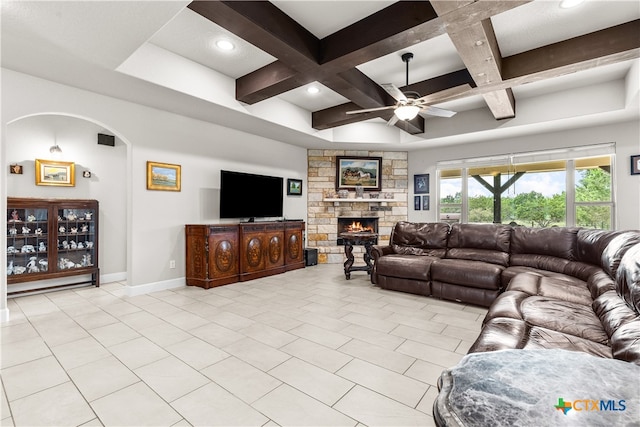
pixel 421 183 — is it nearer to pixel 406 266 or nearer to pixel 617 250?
pixel 406 266

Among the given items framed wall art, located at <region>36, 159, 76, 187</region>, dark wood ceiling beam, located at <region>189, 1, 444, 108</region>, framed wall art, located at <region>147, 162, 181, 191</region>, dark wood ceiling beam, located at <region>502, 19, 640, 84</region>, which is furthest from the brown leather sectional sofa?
framed wall art, located at <region>36, 159, 76, 187</region>

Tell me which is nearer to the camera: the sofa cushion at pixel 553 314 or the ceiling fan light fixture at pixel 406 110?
the sofa cushion at pixel 553 314

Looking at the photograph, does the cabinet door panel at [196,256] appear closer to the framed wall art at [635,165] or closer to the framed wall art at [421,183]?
the framed wall art at [421,183]

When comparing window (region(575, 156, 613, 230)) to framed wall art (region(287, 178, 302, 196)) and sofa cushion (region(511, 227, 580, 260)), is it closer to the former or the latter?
sofa cushion (region(511, 227, 580, 260))

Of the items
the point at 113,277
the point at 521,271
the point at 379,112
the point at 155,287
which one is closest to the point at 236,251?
the point at 155,287

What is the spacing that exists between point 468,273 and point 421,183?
339 cm

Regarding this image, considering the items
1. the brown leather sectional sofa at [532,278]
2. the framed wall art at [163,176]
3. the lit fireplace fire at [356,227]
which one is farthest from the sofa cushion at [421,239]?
the framed wall art at [163,176]

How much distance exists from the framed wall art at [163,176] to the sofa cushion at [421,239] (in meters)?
3.51

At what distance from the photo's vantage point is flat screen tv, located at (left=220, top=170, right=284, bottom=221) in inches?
195

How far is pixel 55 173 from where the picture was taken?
14.6ft

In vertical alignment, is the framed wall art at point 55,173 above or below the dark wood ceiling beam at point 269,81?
below

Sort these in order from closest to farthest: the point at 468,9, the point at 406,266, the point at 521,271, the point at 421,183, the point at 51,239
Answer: the point at 468,9 → the point at 521,271 → the point at 406,266 → the point at 51,239 → the point at 421,183

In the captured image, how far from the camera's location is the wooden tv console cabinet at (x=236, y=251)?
4.45 m

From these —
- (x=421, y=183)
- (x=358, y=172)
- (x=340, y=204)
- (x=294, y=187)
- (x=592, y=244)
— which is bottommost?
(x=592, y=244)
